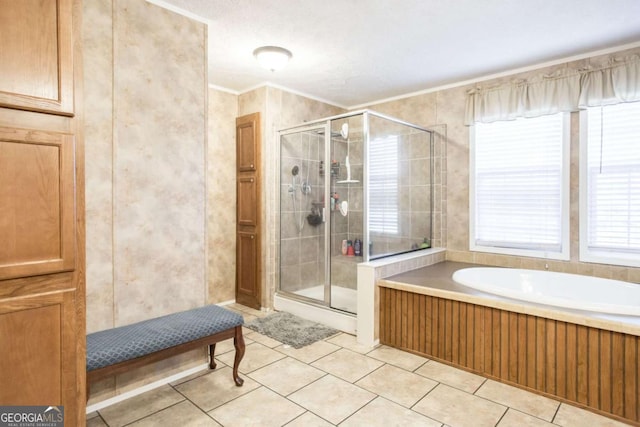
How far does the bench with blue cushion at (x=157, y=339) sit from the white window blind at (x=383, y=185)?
1.61 metres

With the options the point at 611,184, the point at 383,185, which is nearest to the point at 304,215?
the point at 383,185

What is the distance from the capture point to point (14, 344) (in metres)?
1.30

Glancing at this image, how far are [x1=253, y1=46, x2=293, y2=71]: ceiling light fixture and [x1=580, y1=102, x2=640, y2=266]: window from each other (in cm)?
271

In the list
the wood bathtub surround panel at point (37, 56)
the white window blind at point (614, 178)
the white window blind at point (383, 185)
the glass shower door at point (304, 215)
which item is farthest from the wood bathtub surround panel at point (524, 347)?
the wood bathtub surround panel at point (37, 56)

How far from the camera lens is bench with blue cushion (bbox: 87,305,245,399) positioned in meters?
1.83

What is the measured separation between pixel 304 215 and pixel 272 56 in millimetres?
1633

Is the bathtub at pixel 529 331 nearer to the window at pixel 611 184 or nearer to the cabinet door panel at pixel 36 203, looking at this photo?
the window at pixel 611 184

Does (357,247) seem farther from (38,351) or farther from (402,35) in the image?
(38,351)

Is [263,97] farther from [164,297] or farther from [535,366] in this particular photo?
[535,366]

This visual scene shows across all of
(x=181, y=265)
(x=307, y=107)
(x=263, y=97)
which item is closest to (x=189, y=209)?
(x=181, y=265)

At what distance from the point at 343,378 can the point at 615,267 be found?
2.52 metres

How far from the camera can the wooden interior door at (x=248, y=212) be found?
397 centimetres

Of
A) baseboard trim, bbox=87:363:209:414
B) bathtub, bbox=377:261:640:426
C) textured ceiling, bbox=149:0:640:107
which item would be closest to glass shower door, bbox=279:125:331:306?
textured ceiling, bbox=149:0:640:107

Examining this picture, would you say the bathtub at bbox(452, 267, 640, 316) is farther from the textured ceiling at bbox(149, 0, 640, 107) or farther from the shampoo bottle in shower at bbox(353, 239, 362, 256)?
the textured ceiling at bbox(149, 0, 640, 107)
